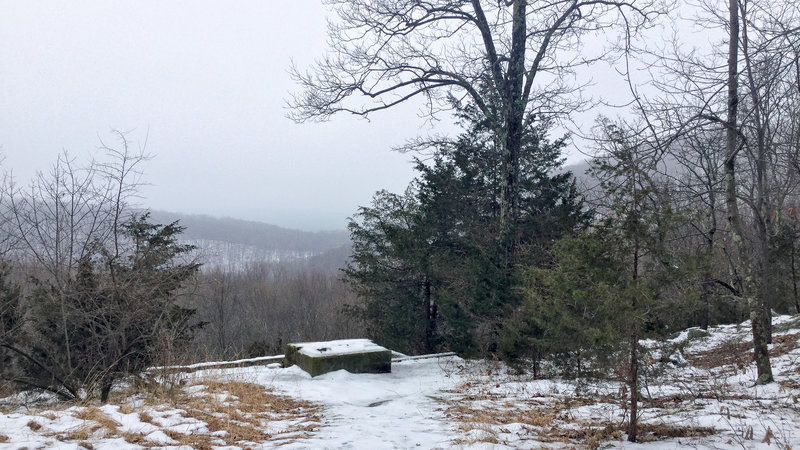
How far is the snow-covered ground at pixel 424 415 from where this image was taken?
4.44 meters

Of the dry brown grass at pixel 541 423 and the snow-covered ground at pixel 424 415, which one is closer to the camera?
the snow-covered ground at pixel 424 415

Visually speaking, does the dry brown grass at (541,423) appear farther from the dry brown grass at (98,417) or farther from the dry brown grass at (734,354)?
the dry brown grass at (734,354)

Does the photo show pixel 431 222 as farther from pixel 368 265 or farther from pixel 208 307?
pixel 208 307

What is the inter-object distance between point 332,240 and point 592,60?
115 m

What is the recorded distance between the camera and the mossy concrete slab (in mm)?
9047

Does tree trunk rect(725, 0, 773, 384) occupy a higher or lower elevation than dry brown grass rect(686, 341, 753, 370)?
higher

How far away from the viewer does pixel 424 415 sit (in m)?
6.16

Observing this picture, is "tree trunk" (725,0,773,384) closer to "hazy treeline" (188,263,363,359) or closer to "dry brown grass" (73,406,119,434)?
"dry brown grass" (73,406,119,434)

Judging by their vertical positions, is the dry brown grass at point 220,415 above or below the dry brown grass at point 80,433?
below

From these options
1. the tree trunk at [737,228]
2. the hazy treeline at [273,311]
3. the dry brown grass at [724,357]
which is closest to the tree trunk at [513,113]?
the dry brown grass at [724,357]

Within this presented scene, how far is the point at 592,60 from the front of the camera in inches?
508

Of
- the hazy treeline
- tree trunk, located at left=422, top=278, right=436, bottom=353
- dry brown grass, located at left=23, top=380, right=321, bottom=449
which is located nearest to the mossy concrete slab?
dry brown grass, located at left=23, top=380, right=321, bottom=449

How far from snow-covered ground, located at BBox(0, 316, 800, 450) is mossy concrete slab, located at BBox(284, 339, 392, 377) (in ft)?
1.81

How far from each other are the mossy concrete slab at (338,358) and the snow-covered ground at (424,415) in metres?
0.55
